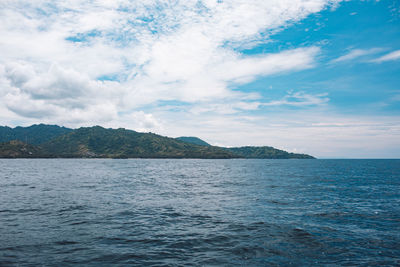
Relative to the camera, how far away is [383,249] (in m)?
22.0

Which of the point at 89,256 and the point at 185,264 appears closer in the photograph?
the point at 185,264

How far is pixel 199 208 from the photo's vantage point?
125 ft

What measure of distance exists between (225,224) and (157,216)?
30.9 ft

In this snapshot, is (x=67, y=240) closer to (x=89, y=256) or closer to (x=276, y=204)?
(x=89, y=256)

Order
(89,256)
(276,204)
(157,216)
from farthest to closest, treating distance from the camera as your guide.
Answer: (276,204) → (157,216) → (89,256)

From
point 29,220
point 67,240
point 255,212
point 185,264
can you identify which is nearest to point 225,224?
point 255,212

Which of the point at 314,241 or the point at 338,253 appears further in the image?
the point at 314,241

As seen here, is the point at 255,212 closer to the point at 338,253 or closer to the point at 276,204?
the point at 276,204

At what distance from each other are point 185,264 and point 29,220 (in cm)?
2224

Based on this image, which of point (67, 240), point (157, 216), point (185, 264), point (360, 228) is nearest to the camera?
point (185, 264)

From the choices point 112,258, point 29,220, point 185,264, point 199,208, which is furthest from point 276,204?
point 29,220

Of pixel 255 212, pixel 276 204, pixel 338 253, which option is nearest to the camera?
pixel 338 253

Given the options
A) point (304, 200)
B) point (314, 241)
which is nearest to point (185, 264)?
point (314, 241)

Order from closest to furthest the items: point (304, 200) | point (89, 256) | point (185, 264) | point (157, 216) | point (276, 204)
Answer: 1. point (185, 264)
2. point (89, 256)
3. point (157, 216)
4. point (276, 204)
5. point (304, 200)
